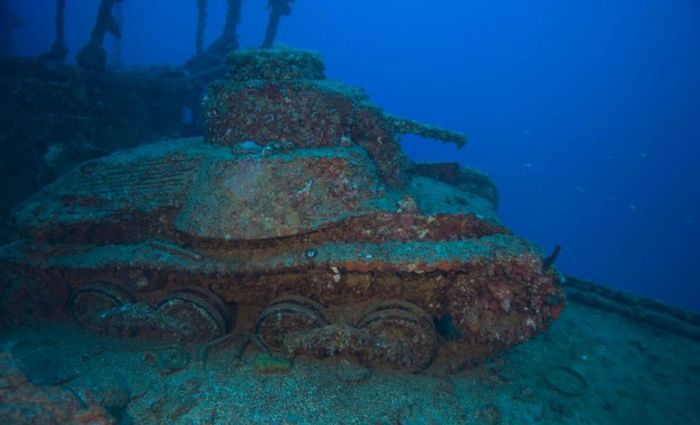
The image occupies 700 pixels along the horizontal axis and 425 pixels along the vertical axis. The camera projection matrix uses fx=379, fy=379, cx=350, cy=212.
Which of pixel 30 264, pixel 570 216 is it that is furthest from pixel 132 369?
pixel 570 216

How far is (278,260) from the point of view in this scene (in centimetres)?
476

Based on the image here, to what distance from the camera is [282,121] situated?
588 centimetres

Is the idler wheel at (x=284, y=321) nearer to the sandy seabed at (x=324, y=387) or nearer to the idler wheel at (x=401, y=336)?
the sandy seabed at (x=324, y=387)

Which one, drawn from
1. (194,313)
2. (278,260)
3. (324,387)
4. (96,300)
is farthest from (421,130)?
(96,300)

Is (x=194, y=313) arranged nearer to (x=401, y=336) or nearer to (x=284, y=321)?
(x=284, y=321)

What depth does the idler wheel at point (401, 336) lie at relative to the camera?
472 cm

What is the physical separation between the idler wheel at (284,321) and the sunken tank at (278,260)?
18mm

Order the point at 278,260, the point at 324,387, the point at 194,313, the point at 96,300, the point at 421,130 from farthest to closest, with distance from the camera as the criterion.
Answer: the point at 421,130, the point at 96,300, the point at 194,313, the point at 278,260, the point at 324,387

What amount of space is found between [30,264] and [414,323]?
204 inches

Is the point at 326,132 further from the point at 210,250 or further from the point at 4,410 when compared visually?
the point at 4,410

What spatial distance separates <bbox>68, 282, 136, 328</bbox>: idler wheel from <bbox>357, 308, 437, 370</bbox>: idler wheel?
3210 millimetres

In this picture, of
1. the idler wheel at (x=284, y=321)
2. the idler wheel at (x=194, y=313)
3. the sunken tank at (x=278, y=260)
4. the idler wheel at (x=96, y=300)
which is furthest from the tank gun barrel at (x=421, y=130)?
the idler wheel at (x=96, y=300)

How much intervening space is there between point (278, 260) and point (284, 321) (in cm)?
79

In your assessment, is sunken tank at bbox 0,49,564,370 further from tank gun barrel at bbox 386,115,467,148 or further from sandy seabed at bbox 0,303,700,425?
tank gun barrel at bbox 386,115,467,148
